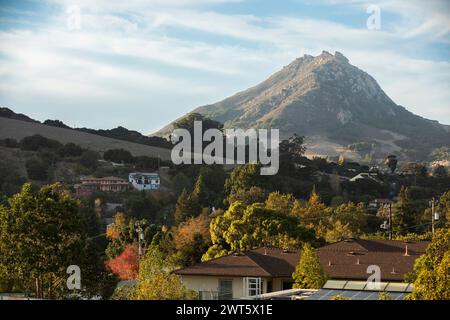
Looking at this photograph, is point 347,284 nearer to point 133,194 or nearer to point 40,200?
point 40,200

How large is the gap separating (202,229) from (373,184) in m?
44.4

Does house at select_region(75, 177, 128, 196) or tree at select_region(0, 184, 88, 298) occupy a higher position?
house at select_region(75, 177, 128, 196)

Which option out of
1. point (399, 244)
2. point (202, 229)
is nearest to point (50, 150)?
point (202, 229)

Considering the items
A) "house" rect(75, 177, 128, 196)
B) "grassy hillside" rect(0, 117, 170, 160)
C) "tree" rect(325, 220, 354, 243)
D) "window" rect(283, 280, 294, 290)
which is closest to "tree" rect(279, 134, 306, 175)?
"grassy hillside" rect(0, 117, 170, 160)

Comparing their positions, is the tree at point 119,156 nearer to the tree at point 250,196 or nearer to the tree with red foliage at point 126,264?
the tree at point 250,196

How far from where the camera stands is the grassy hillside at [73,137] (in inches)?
4317

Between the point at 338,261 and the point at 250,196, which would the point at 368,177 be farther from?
the point at 338,261

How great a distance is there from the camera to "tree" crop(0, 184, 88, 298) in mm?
27453

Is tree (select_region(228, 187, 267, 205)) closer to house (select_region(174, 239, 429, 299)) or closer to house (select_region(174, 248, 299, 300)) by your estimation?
house (select_region(174, 239, 429, 299))

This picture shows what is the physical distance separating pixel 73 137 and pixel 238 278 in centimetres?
8506

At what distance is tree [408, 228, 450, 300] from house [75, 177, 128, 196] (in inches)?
2482

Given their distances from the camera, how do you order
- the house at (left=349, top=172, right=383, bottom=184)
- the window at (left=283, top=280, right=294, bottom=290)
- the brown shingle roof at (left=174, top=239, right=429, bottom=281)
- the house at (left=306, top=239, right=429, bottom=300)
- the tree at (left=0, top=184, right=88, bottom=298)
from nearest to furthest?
the tree at (left=0, top=184, right=88, bottom=298), the house at (left=306, top=239, right=429, bottom=300), the brown shingle roof at (left=174, top=239, right=429, bottom=281), the window at (left=283, top=280, right=294, bottom=290), the house at (left=349, top=172, right=383, bottom=184)

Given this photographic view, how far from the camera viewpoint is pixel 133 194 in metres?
79.8

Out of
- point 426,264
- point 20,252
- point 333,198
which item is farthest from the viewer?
point 333,198
